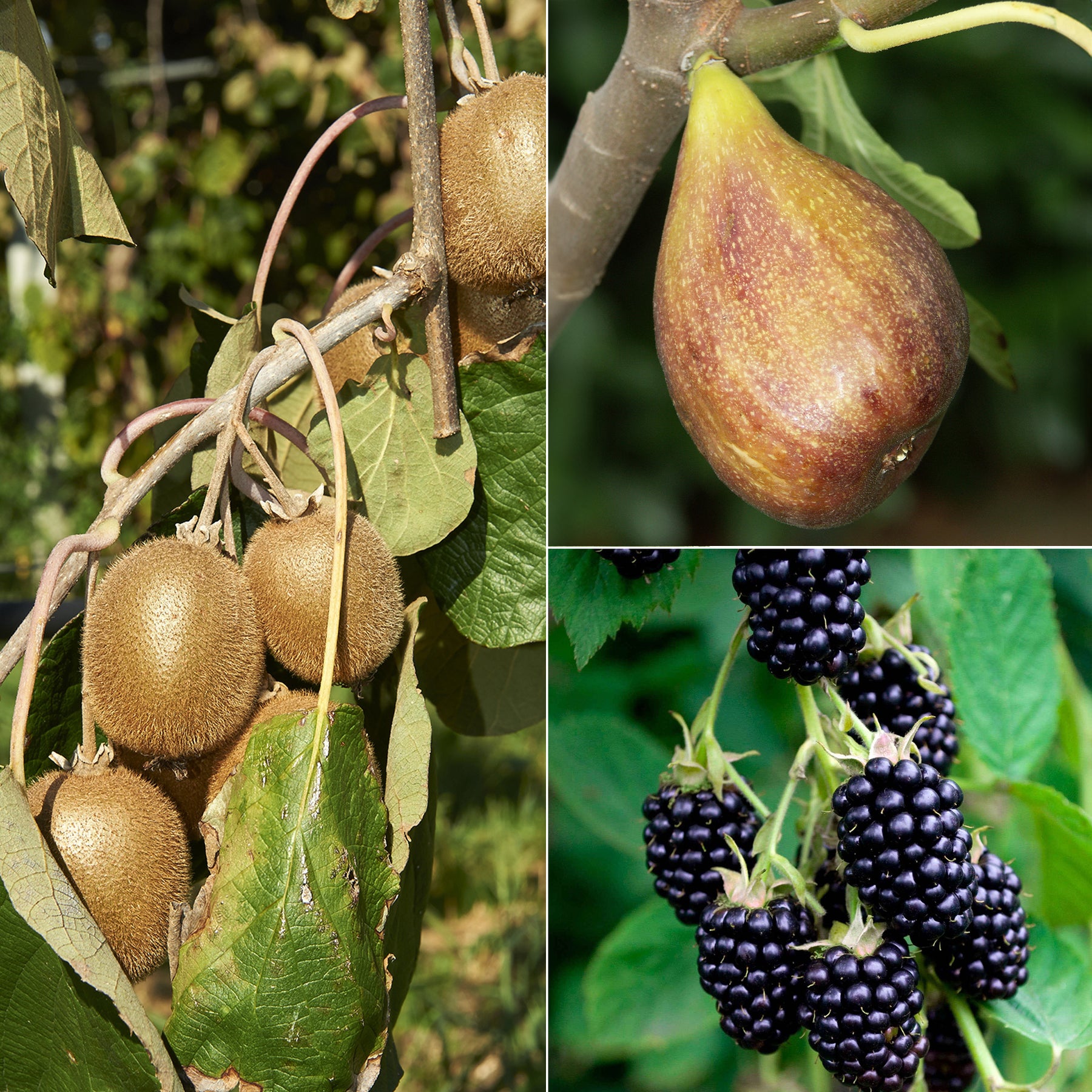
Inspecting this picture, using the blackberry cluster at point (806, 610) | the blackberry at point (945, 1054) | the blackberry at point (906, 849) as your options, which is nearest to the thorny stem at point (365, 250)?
the blackberry cluster at point (806, 610)

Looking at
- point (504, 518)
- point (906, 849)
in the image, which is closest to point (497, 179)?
point (504, 518)

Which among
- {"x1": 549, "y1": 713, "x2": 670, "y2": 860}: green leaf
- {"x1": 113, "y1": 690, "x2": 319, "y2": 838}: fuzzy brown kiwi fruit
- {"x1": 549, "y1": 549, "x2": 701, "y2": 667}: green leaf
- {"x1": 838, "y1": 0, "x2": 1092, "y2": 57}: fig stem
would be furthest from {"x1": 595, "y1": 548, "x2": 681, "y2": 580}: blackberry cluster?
{"x1": 838, "y1": 0, "x2": 1092, "y2": 57}: fig stem

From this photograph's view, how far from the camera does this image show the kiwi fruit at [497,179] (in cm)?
60

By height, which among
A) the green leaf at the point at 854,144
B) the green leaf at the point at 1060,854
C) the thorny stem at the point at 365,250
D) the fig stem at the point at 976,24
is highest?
the fig stem at the point at 976,24

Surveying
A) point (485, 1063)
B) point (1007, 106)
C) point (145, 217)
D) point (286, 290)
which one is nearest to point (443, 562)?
point (1007, 106)

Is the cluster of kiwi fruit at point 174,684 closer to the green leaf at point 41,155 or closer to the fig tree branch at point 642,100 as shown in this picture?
the green leaf at point 41,155

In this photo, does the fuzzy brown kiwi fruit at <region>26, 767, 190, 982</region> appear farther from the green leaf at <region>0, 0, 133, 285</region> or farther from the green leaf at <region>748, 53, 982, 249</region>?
the green leaf at <region>748, 53, 982, 249</region>

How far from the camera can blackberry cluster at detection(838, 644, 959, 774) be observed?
24.9 inches

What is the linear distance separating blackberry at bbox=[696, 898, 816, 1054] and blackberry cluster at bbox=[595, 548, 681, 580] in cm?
21

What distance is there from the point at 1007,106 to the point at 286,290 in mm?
1315

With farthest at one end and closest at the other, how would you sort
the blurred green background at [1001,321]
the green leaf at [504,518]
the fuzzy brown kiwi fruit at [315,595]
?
the blurred green background at [1001,321] < the green leaf at [504,518] < the fuzzy brown kiwi fruit at [315,595]

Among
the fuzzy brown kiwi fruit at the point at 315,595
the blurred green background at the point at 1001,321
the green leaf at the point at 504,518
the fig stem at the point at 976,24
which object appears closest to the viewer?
the fig stem at the point at 976,24

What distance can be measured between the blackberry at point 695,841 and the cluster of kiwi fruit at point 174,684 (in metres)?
0.20

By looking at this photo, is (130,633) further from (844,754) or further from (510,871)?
(510,871)
